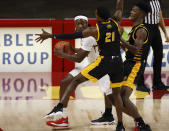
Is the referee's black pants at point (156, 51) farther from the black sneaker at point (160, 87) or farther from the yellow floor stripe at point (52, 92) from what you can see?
the yellow floor stripe at point (52, 92)

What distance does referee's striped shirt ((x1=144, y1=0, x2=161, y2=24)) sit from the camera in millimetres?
8406

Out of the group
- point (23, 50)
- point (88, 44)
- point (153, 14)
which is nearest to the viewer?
point (88, 44)

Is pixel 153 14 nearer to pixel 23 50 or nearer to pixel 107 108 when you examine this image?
pixel 107 108

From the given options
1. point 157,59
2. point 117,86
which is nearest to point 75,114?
point 117,86

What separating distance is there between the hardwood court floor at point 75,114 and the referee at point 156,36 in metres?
0.76

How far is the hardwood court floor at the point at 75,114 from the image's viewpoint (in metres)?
6.25

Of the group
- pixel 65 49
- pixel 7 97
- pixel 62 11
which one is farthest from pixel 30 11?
pixel 65 49

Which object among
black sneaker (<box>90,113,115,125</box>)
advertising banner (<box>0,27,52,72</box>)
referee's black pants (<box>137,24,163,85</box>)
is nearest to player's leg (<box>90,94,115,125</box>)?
black sneaker (<box>90,113,115,125</box>)

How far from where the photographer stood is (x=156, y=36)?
862 centimetres

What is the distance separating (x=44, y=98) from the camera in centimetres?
801

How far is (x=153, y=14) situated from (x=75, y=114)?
2539 mm

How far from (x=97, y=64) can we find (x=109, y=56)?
177 millimetres

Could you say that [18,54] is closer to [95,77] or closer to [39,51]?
[39,51]

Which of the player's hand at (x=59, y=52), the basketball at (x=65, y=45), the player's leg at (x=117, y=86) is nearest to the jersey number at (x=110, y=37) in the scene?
the player's leg at (x=117, y=86)
